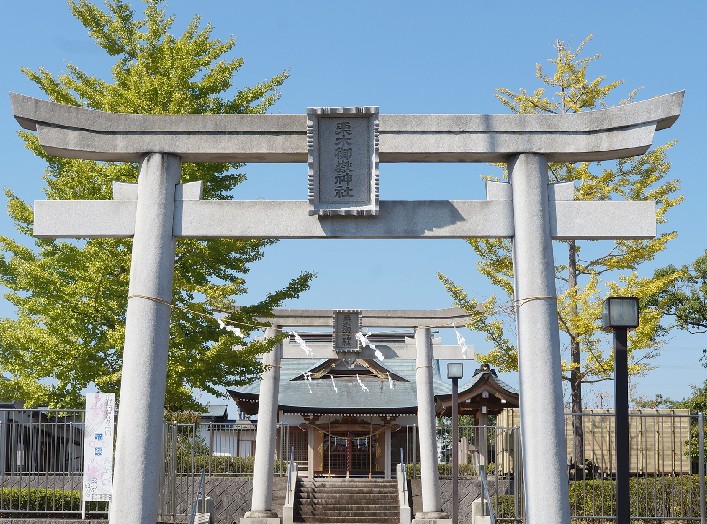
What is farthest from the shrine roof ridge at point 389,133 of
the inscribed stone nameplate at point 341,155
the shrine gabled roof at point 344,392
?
the shrine gabled roof at point 344,392

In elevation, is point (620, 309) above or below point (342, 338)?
below

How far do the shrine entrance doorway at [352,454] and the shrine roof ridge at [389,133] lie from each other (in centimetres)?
2768

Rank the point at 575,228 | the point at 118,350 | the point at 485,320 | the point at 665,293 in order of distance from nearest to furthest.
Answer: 1. the point at 575,228
2. the point at 118,350
3. the point at 485,320
4. the point at 665,293

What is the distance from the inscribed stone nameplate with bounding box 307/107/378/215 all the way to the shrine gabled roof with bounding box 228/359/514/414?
78.3 feet

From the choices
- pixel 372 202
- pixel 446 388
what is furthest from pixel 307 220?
pixel 446 388

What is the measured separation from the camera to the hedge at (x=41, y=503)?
600 inches

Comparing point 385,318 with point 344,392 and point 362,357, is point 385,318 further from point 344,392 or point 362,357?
point 344,392

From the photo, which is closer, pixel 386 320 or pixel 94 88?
pixel 94 88

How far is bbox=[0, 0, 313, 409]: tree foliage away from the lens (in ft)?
52.7

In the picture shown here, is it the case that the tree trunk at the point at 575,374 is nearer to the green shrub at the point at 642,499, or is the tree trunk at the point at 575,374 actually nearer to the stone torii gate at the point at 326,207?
the green shrub at the point at 642,499

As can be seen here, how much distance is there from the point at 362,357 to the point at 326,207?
15234 millimetres

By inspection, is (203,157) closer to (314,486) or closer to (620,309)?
(620,309)

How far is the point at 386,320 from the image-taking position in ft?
82.6

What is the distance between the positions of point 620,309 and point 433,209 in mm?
2324
